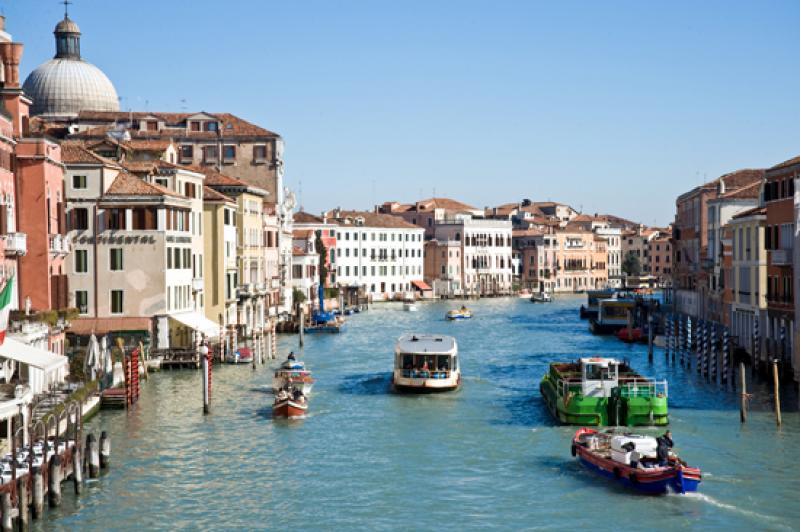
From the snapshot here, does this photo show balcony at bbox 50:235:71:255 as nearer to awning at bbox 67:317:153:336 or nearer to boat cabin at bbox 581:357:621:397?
awning at bbox 67:317:153:336

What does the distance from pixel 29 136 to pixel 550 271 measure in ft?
287

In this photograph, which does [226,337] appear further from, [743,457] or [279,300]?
[743,457]

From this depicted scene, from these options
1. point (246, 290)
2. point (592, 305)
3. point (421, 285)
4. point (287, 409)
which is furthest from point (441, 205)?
point (287, 409)

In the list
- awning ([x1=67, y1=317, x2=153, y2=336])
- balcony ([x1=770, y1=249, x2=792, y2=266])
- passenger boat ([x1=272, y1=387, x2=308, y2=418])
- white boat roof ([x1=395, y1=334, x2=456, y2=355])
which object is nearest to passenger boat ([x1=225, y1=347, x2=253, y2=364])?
awning ([x1=67, y1=317, x2=153, y2=336])

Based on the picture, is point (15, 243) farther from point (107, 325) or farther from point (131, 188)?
point (131, 188)

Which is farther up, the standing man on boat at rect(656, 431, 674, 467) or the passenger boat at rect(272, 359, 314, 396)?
the passenger boat at rect(272, 359, 314, 396)

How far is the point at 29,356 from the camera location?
2152 cm

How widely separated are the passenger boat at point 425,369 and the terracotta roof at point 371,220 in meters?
59.1

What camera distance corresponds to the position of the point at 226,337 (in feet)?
144

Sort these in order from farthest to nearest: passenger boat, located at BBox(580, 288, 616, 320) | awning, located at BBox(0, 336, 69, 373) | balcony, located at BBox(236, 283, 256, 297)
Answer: passenger boat, located at BBox(580, 288, 616, 320), balcony, located at BBox(236, 283, 256, 297), awning, located at BBox(0, 336, 69, 373)

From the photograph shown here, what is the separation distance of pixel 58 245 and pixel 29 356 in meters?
7.17

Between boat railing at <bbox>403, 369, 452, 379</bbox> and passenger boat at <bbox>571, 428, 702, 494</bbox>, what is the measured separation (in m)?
9.42

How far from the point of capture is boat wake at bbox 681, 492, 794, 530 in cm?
1741

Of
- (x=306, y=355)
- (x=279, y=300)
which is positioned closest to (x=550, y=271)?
(x=279, y=300)
